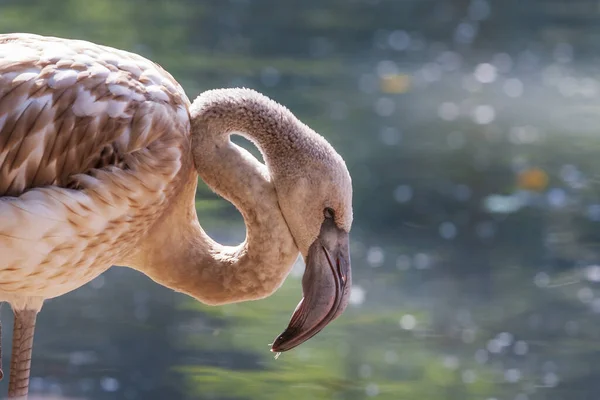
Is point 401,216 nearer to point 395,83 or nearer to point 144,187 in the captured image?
point 395,83

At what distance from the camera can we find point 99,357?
4.61 metres

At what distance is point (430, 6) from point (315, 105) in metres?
3.62

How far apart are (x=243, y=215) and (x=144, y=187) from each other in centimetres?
36

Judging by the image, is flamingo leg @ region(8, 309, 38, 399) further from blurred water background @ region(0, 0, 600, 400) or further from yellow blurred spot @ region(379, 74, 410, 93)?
yellow blurred spot @ region(379, 74, 410, 93)

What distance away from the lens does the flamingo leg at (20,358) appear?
3328mm

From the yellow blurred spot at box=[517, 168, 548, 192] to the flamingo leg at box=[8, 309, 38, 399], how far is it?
392cm

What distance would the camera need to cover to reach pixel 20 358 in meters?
3.33

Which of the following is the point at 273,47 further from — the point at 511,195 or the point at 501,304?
the point at 501,304

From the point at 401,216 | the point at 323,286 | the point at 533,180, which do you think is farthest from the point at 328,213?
the point at 533,180

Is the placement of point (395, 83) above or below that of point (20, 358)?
above

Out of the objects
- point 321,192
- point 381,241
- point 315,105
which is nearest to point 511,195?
point 381,241

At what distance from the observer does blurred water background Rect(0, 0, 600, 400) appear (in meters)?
4.57

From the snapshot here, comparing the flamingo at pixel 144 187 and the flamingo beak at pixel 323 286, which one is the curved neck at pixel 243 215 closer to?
the flamingo at pixel 144 187

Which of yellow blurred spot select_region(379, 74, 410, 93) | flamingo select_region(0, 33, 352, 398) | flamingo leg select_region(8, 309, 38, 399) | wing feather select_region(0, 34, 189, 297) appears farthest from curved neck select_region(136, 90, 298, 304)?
yellow blurred spot select_region(379, 74, 410, 93)
